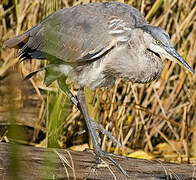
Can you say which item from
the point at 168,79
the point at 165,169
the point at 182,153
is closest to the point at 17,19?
the point at 168,79

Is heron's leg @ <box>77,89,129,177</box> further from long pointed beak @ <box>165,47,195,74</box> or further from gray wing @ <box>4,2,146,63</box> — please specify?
long pointed beak @ <box>165,47,195,74</box>

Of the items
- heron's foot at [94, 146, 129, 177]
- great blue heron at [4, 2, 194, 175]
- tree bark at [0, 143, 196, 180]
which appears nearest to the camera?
tree bark at [0, 143, 196, 180]

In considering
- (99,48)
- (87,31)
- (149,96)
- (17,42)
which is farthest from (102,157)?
(149,96)

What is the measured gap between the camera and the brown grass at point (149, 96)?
406cm

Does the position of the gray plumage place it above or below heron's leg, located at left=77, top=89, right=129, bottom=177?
above

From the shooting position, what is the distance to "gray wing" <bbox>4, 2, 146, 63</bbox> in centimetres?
327

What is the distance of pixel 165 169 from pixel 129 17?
3.28 feet

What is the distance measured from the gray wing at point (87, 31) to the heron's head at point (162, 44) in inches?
7.4

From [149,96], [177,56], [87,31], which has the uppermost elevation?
[87,31]

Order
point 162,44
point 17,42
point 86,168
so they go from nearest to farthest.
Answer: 1. point 86,168
2. point 162,44
3. point 17,42

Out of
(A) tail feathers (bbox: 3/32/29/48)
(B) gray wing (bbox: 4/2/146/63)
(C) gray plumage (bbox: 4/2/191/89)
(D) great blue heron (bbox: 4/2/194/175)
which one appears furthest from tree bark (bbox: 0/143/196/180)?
(A) tail feathers (bbox: 3/32/29/48)

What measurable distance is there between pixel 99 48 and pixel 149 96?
51.6 inches

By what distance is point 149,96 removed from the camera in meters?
4.44

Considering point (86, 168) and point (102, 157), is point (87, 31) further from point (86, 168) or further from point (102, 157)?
point (86, 168)
